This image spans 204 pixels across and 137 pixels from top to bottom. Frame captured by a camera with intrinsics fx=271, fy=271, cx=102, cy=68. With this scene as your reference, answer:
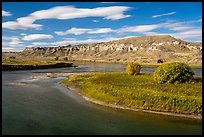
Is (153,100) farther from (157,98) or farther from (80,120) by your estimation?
(80,120)

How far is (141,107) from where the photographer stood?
135ft

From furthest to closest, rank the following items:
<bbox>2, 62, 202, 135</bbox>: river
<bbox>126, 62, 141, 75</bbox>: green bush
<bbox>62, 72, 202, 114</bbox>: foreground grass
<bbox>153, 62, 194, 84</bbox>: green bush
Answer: <bbox>126, 62, 141, 75</bbox>: green bush
<bbox>153, 62, 194, 84</bbox>: green bush
<bbox>62, 72, 202, 114</bbox>: foreground grass
<bbox>2, 62, 202, 135</bbox>: river

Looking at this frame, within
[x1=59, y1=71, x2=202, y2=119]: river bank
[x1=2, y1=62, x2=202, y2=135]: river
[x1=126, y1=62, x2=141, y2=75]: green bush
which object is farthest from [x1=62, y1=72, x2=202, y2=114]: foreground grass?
[x1=126, y1=62, x2=141, y2=75]: green bush

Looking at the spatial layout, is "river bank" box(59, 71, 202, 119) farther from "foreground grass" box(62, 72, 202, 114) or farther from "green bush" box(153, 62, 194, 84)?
"green bush" box(153, 62, 194, 84)

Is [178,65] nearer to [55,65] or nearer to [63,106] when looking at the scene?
[63,106]

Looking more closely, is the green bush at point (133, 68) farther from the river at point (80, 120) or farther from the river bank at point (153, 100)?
the river at point (80, 120)

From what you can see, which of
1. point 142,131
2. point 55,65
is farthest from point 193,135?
point 55,65

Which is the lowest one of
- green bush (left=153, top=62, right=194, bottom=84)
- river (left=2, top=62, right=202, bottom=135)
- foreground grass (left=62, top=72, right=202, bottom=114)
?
river (left=2, top=62, right=202, bottom=135)

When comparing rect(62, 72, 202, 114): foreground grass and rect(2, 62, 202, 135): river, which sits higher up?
rect(62, 72, 202, 114): foreground grass

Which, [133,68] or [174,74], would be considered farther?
[133,68]

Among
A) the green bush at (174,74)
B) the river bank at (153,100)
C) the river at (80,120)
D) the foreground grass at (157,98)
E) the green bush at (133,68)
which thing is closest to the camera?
the river at (80,120)

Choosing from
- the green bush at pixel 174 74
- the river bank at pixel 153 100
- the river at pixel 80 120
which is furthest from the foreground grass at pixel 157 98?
the green bush at pixel 174 74

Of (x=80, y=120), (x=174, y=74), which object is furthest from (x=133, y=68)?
(x=80, y=120)

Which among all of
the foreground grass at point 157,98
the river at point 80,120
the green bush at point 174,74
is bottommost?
the river at point 80,120
